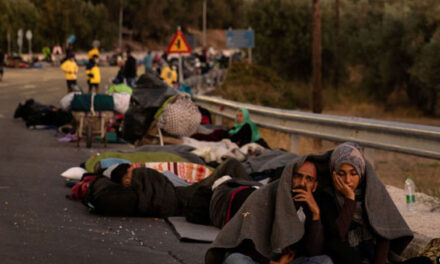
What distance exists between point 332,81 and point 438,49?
1499 centimetres

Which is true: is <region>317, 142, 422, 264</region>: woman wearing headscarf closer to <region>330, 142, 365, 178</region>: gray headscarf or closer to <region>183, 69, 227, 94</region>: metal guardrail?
<region>330, 142, 365, 178</region>: gray headscarf

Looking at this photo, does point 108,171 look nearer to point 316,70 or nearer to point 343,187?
point 343,187

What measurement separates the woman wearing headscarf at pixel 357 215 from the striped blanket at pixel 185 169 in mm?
6079

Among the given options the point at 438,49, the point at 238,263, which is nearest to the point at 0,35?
the point at 438,49

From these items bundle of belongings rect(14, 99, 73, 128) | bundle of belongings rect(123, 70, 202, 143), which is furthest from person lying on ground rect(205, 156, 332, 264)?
bundle of belongings rect(14, 99, 73, 128)

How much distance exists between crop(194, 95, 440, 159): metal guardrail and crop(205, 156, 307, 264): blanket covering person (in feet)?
16.6

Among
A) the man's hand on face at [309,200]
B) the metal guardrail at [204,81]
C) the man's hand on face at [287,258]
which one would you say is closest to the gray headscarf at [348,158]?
the man's hand on face at [309,200]

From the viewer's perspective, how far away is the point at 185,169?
1303 centimetres

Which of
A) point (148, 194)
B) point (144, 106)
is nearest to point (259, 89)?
point (144, 106)

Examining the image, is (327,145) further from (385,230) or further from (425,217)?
(385,230)

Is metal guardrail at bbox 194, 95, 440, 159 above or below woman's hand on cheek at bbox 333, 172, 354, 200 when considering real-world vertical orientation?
below

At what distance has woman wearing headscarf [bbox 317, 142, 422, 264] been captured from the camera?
6.64 m

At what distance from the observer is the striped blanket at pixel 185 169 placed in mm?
12938

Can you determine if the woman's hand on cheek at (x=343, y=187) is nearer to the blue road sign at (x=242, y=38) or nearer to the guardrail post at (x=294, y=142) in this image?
the guardrail post at (x=294, y=142)
